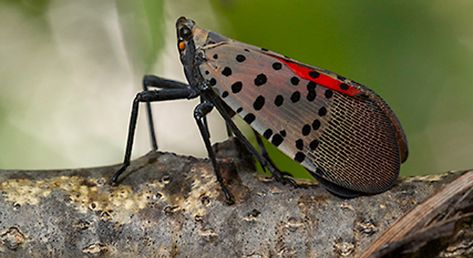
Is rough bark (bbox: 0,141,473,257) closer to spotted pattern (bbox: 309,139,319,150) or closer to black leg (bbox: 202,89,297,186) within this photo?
black leg (bbox: 202,89,297,186)

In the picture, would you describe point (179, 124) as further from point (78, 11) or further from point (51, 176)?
point (51, 176)

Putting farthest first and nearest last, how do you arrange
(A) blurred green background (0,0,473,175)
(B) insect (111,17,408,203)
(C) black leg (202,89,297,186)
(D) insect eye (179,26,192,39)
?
(A) blurred green background (0,0,473,175)
(D) insect eye (179,26,192,39)
(B) insect (111,17,408,203)
(C) black leg (202,89,297,186)

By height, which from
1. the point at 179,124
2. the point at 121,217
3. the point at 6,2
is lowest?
the point at 179,124

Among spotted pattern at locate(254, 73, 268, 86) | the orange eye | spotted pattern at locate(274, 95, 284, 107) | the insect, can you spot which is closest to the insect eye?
the orange eye

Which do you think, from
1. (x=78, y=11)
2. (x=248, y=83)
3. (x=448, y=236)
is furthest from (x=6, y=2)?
(x=448, y=236)

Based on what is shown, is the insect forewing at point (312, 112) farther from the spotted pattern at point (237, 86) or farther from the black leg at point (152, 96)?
the black leg at point (152, 96)
